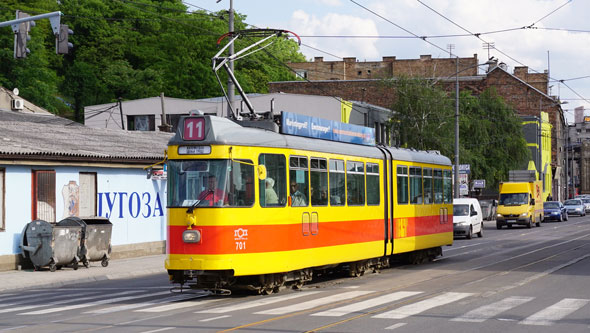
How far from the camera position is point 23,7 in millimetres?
64500

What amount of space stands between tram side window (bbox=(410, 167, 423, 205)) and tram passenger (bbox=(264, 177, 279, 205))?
7.61 meters

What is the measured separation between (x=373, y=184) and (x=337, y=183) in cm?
218

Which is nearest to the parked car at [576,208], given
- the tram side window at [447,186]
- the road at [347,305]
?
the tram side window at [447,186]

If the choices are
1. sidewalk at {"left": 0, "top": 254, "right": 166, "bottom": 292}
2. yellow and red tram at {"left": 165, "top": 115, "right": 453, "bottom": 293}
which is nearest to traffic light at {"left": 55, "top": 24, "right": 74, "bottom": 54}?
sidewalk at {"left": 0, "top": 254, "right": 166, "bottom": 292}

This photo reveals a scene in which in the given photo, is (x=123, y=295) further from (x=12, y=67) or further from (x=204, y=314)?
(x=12, y=67)

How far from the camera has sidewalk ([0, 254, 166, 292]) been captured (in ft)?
65.9

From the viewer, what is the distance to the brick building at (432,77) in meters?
Answer: 82.8

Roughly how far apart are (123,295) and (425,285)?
6.02 meters

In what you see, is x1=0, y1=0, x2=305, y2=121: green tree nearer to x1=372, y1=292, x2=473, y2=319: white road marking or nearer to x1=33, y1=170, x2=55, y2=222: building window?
x1=33, y1=170, x2=55, y2=222: building window

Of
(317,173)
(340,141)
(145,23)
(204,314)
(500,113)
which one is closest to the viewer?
(204,314)

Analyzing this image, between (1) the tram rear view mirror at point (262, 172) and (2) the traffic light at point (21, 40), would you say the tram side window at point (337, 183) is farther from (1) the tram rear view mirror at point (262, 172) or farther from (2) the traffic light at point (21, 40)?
(2) the traffic light at point (21, 40)

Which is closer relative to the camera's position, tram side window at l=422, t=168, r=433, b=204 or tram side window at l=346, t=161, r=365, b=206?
tram side window at l=346, t=161, r=365, b=206

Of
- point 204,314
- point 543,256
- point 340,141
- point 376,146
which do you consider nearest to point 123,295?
point 204,314

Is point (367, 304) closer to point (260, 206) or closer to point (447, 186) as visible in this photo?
point (260, 206)
